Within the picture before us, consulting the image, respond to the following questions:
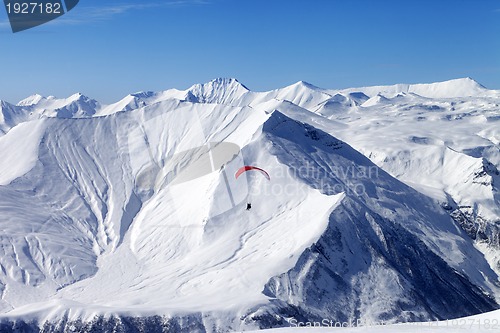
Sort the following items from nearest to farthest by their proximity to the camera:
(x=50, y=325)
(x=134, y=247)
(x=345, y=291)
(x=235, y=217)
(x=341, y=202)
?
(x=50, y=325)
(x=345, y=291)
(x=341, y=202)
(x=235, y=217)
(x=134, y=247)

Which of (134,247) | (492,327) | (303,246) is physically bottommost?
(134,247)

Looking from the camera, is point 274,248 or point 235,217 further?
point 235,217

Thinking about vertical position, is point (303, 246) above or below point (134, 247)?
above

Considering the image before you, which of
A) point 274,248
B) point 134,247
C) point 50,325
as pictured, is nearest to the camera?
point 50,325

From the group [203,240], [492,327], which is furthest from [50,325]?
[492,327]

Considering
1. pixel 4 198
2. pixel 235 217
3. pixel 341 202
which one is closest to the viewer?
pixel 341 202

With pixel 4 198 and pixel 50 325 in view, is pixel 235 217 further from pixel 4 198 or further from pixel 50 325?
pixel 4 198

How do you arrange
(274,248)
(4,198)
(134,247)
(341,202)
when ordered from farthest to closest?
(4,198), (134,247), (341,202), (274,248)

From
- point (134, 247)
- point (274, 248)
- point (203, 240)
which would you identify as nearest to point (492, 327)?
point (274, 248)

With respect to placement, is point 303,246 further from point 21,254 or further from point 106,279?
point 21,254
